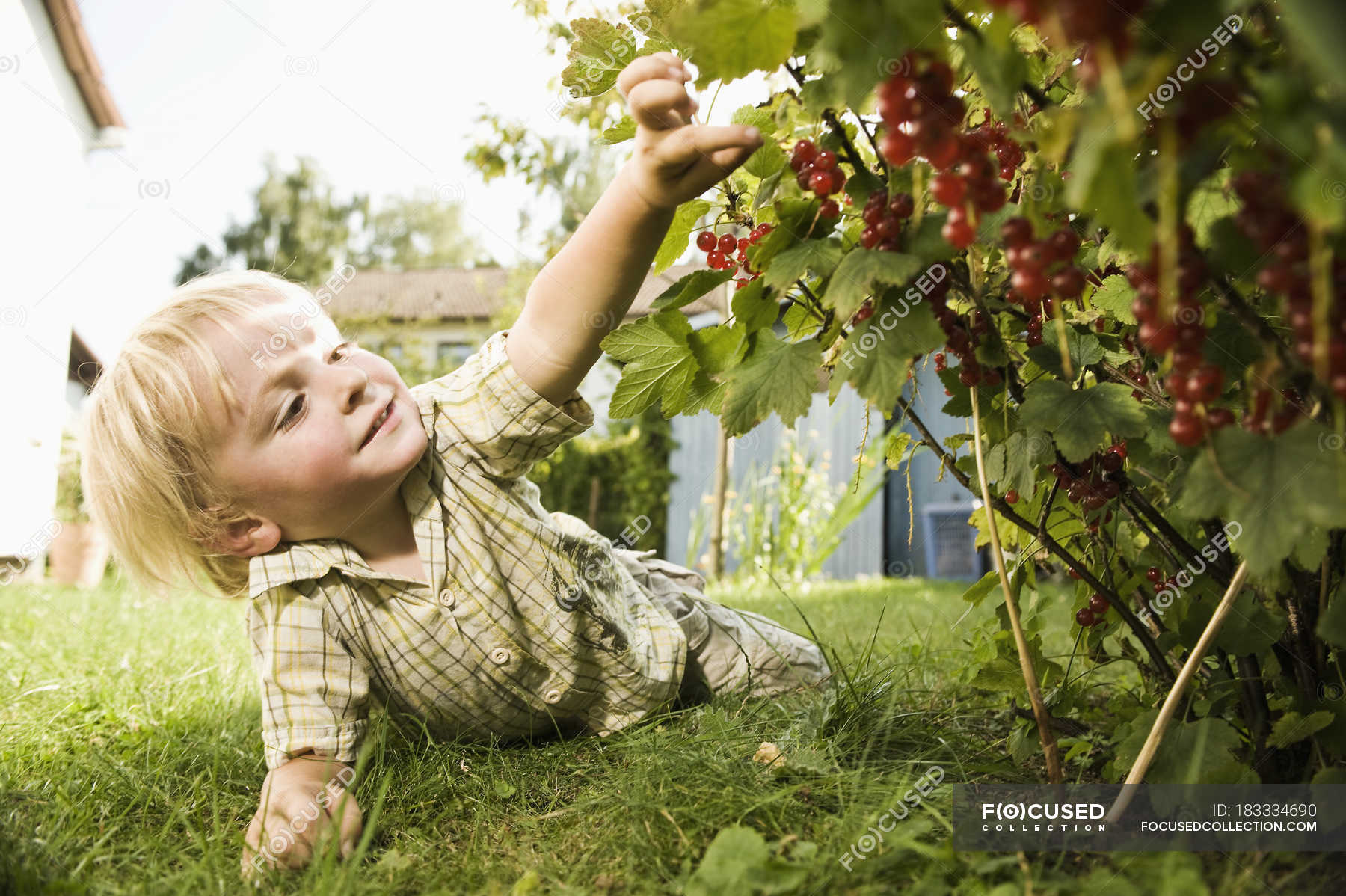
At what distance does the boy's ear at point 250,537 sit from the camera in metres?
1.61

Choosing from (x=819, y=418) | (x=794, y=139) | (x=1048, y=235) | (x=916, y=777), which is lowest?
(x=916, y=777)

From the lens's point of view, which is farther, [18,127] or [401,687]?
[18,127]

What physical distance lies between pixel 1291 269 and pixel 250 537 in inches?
62.2

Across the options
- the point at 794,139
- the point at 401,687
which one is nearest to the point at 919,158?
the point at 794,139

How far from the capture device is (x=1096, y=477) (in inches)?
42.8

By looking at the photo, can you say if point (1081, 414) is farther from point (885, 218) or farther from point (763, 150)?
point (763, 150)

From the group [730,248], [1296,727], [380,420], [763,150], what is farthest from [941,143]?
[380,420]

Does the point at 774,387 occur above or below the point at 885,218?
below

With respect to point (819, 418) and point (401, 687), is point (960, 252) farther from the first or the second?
point (819, 418)

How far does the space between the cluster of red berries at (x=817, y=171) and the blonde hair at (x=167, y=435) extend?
108 centimetres

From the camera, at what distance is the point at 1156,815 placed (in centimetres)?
105

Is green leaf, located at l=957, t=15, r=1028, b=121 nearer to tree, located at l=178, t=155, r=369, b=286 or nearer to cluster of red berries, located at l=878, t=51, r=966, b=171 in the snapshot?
cluster of red berries, located at l=878, t=51, r=966, b=171

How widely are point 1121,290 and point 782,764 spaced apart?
2.52ft

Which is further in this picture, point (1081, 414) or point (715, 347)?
point (715, 347)
